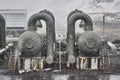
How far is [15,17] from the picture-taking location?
64.9 m

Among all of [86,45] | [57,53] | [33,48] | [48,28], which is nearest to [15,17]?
[48,28]

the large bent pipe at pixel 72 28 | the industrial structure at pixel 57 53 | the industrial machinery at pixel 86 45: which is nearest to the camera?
the industrial structure at pixel 57 53

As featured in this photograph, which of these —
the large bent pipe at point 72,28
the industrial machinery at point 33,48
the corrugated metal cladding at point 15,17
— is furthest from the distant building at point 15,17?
the industrial machinery at point 33,48

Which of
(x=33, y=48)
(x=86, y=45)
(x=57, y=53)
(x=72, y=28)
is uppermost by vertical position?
(x=72, y=28)

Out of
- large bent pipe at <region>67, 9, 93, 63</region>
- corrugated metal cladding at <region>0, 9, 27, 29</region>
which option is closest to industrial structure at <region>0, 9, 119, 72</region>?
large bent pipe at <region>67, 9, 93, 63</region>

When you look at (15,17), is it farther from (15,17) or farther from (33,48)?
(33,48)

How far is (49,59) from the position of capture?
18.2 metres

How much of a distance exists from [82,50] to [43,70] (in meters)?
2.53

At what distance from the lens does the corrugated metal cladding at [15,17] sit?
62531 mm

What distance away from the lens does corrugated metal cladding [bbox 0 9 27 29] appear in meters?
62.5

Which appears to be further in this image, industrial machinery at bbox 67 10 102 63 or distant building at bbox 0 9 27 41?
distant building at bbox 0 9 27 41

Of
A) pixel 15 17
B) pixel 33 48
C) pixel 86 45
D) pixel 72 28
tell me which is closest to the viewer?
pixel 33 48

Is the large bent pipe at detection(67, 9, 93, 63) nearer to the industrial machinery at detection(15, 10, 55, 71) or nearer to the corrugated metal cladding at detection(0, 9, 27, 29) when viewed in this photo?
the industrial machinery at detection(15, 10, 55, 71)

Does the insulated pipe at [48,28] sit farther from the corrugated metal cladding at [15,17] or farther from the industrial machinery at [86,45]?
the corrugated metal cladding at [15,17]
